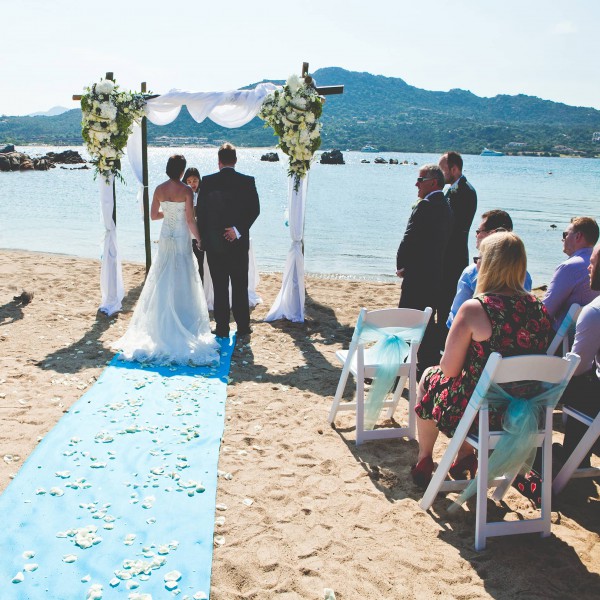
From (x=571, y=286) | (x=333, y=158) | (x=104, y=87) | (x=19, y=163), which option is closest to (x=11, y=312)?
(x=104, y=87)

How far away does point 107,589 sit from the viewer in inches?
114

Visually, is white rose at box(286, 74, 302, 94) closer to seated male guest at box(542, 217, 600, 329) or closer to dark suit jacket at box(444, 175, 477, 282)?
dark suit jacket at box(444, 175, 477, 282)

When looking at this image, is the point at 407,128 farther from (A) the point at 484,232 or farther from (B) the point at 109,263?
(A) the point at 484,232

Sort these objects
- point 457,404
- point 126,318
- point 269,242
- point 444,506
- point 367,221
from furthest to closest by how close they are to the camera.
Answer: point 367,221 < point 269,242 < point 126,318 < point 444,506 < point 457,404

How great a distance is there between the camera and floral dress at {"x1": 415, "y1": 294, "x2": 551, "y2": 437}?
3.39m

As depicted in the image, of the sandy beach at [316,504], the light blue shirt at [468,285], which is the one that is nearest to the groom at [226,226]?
the sandy beach at [316,504]

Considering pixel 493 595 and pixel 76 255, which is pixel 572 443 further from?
pixel 76 255

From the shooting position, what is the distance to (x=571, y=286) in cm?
477

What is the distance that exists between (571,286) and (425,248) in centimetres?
147

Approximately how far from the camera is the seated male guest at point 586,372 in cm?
376

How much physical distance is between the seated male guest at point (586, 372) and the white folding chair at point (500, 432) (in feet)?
1.82

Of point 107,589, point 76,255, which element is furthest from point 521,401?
point 76,255

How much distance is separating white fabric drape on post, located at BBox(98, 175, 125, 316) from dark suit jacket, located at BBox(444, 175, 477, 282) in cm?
482

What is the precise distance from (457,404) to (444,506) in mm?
773
